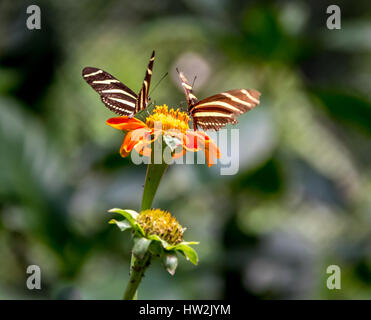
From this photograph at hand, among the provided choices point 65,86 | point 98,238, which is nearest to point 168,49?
point 65,86

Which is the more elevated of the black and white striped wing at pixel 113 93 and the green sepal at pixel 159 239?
the black and white striped wing at pixel 113 93

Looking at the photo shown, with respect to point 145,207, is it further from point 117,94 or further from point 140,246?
point 117,94

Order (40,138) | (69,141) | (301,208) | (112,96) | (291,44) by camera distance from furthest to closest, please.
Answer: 1. (301,208)
2. (69,141)
3. (291,44)
4. (40,138)
5. (112,96)

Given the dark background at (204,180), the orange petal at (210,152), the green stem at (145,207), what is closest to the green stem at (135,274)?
the green stem at (145,207)

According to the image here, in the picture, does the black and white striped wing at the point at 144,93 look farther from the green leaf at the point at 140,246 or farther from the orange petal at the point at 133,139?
the green leaf at the point at 140,246

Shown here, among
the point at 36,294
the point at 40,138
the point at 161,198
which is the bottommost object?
the point at 36,294

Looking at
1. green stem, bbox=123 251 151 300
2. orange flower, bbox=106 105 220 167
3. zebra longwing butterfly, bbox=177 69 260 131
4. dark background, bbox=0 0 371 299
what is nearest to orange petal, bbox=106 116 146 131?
orange flower, bbox=106 105 220 167

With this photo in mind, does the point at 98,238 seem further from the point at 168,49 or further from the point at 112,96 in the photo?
the point at 168,49

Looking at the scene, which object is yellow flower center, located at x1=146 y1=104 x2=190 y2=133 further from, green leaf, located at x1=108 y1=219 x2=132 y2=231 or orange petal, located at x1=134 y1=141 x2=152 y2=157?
green leaf, located at x1=108 y1=219 x2=132 y2=231
